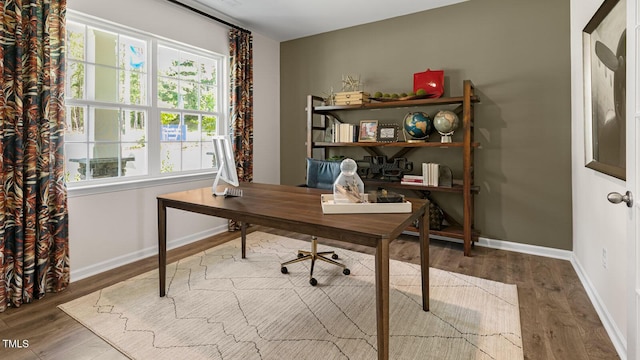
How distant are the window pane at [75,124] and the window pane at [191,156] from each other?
3.32 feet

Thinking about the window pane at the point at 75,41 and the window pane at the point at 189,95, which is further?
the window pane at the point at 189,95

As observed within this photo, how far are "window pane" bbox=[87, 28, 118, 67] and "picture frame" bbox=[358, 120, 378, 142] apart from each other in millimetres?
2553

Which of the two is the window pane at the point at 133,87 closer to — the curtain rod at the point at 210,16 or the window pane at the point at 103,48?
the window pane at the point at 103,48

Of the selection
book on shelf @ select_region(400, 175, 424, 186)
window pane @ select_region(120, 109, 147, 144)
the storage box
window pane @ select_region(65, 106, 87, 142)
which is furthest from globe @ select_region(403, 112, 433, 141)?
window pane @ select_region(65, 106, 87, 142)

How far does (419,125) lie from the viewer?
3459 mm

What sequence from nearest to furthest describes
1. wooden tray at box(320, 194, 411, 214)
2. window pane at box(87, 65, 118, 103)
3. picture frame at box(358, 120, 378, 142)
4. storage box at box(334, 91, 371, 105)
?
wooden tray at box(320, 194, 411, 214) < window pane at box(87, 65, 118, 103) < storage box at box(334, 91, 371, 105) < picture frame at box(358, 120, 378, 142)

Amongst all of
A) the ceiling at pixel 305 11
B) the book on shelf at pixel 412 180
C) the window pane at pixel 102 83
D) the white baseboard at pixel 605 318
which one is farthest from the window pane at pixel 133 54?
the white baseboard at pixel 605 318

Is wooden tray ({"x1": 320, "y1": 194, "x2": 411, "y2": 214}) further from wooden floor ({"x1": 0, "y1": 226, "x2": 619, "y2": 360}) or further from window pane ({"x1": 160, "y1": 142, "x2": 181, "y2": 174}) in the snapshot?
window pane ({"x1": 160, "y1": 142, "x2": 181, "y2": 174})

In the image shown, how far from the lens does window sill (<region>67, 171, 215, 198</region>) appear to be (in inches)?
105

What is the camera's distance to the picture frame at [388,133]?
3690 mm

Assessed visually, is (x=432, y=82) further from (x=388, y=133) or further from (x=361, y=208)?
(x=361, y=208)

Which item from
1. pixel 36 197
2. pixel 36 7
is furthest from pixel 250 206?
pixel 36 7

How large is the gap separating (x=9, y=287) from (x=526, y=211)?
426 centimetres

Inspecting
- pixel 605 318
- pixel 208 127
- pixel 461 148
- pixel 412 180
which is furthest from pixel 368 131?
pixel 605 318
